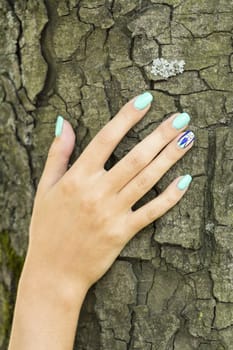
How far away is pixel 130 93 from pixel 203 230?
0.36 m

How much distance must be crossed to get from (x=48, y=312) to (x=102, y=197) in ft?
1.03

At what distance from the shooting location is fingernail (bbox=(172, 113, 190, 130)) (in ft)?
5.37

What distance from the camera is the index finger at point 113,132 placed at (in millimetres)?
1667

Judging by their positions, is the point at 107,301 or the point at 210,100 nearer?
the point at 210,100

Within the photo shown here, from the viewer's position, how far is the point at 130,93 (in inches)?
66.6

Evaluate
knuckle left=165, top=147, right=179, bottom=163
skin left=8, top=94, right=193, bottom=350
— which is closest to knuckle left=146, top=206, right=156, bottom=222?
skin left=8, top=94, right=193, bottom=350

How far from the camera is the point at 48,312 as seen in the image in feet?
5.74

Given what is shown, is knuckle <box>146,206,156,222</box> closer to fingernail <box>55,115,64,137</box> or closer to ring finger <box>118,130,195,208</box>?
ring finger <box>118,130,195,208</box>

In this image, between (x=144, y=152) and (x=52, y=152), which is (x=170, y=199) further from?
(x=52, y=152)

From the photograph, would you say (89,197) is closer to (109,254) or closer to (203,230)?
(109,254)

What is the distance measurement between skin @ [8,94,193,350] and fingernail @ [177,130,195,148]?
0.01m

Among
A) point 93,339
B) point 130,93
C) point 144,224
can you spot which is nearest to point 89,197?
point 144,224

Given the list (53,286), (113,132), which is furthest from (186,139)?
(53,286)

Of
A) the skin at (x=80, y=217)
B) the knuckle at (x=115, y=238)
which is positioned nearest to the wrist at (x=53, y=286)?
the skin at (x=80, y=217)
